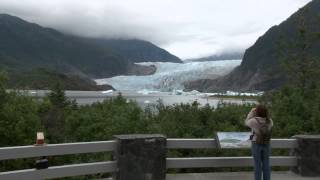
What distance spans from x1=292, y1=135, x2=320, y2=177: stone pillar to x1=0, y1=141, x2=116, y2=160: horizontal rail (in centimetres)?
395

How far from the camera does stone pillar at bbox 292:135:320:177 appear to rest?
38.7 feet

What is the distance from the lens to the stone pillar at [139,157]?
1035 centimetres

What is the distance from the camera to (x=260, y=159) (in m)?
10.0

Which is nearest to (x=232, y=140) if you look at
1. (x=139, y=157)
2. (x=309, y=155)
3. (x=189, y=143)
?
(x=189, y=143)

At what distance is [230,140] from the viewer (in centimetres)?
1133

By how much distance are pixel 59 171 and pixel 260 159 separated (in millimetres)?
3410

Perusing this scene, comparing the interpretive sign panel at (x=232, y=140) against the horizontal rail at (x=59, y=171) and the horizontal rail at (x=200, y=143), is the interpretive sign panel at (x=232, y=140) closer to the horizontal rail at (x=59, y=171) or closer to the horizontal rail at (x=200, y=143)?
the horizontal rail at (x=200, y=143)

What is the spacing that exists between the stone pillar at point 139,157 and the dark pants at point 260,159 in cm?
170

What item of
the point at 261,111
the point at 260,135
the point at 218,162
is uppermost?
the point at 261,111

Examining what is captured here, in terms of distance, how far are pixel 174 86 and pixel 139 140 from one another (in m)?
139

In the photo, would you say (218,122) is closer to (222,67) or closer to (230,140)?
(230,140)

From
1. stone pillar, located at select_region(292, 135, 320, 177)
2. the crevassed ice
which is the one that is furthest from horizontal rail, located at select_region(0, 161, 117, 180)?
the crevassed ice

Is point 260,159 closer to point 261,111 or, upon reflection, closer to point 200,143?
point 261,111

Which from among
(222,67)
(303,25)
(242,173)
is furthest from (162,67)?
(242,173)
